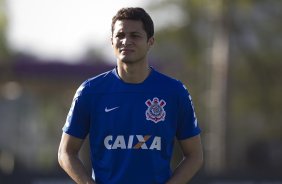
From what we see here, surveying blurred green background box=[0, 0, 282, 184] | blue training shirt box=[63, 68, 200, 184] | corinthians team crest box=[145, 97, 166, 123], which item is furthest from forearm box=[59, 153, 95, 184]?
blurred green background box=[0, 0, 282, 184]

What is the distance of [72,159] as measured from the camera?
7309 millimetres

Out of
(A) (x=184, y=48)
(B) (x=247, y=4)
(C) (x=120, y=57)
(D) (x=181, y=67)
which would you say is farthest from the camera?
(D) (x=181, y=67)

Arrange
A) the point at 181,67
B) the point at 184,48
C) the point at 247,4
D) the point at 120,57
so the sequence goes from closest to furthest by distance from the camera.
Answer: the point at 120,57
the point at 247,4
the point at 184,48
the point at 181,67

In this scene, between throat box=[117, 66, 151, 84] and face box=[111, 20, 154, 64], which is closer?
face box=[111, 20, 154, 64]

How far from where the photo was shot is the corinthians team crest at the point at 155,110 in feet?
23.8

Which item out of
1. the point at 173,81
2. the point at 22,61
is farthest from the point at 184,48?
the point at 173,81

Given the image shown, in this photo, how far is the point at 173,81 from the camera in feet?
24.3

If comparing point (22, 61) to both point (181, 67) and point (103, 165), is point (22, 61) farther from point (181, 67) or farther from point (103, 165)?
point (103, 165)

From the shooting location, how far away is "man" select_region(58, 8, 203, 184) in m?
7.21

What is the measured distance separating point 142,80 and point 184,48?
23.0 metres

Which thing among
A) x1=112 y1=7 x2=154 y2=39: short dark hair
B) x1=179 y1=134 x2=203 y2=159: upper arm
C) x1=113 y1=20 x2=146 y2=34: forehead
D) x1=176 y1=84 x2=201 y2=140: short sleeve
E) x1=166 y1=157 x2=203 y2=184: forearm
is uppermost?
x1=112 y1=7 x2=154 y2=39: short dark hair

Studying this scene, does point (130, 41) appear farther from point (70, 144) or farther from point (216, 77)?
point (216, 77)

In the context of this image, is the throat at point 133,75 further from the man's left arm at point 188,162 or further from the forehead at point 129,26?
the man's left arm at point 188,162

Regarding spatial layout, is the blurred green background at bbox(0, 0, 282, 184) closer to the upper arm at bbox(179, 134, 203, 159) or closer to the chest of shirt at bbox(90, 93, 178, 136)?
the upper arm at bbox(179, 134, 203, 159)
